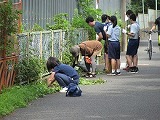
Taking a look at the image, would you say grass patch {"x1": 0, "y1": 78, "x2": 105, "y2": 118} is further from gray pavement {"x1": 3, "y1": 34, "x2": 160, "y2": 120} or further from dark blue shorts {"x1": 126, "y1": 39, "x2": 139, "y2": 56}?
dark blue shorts {"x1": 126, "y1": 39, "x2": 139, "y2": 56}

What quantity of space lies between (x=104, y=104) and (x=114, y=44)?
6.91 m

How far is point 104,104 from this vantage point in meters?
12.2

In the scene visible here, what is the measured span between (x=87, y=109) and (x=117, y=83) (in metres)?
5.10

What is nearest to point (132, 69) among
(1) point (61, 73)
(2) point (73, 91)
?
(1) point (61, 73)

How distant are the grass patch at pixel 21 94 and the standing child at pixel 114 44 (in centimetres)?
399

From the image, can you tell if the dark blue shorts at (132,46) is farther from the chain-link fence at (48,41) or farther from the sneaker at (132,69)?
the chain-link fence at (48,41)

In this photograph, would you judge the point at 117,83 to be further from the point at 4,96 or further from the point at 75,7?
the point at 75,7

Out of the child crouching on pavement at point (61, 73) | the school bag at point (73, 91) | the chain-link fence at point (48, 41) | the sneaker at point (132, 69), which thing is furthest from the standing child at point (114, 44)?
the school bag at point (73, 91)

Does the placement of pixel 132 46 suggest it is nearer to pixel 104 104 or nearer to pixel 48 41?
pixel 48 41

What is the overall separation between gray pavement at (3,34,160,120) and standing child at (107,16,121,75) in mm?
1971

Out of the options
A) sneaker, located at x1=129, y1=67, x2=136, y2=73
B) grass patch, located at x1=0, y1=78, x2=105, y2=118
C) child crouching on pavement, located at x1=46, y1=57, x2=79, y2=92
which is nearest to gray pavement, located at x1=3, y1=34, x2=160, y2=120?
grass patch, located at x1=0, y1=78, x2=105, y2=118

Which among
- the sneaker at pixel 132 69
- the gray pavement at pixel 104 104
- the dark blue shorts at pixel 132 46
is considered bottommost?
the gray pavement at pixel 104 104

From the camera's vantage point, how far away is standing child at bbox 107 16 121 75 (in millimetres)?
18844

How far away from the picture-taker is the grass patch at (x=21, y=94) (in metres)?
11.0
